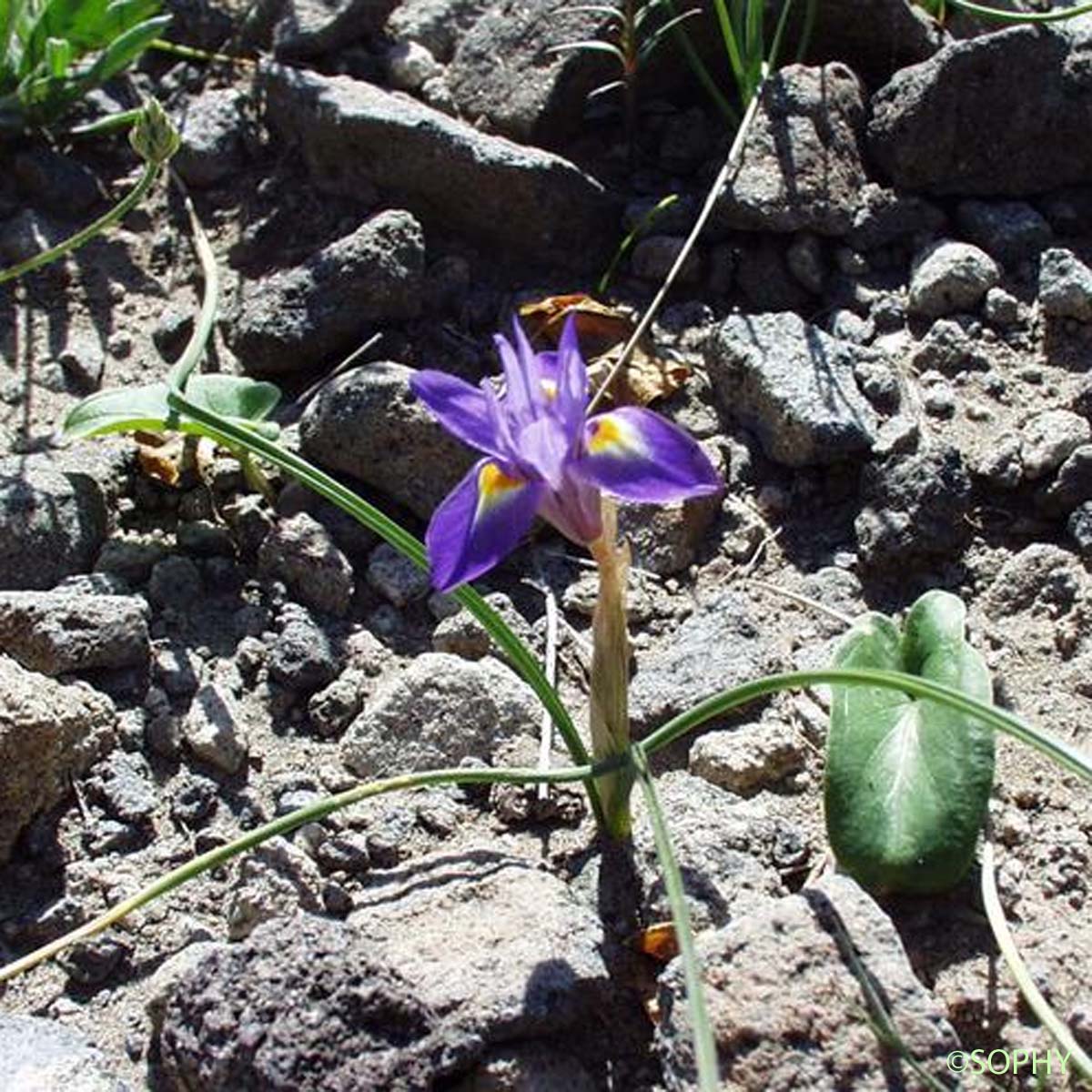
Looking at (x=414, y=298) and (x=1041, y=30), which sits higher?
(x=1041, y=30)

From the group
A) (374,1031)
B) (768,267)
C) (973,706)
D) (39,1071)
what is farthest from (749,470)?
(39,1071)

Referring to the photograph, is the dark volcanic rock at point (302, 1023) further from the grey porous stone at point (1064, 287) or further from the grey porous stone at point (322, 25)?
the grey porous stone at point (322, 25)

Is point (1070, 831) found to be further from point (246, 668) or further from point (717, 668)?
point (246, 668)

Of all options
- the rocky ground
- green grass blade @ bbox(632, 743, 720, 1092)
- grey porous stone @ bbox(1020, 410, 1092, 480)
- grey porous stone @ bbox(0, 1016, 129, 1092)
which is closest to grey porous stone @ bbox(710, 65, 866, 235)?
the rocky ground

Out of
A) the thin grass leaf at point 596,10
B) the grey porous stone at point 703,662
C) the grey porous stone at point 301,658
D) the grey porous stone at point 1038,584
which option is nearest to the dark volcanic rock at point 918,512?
the grey porous stone at point 1038,584

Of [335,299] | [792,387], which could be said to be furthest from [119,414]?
[792,387]

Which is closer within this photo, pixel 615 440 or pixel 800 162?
pixel 615 440

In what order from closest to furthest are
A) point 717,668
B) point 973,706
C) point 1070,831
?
1. point 973,706
2. point 1070,831
3. point 717,668

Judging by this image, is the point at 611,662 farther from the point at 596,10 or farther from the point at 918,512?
the point at 596,10
